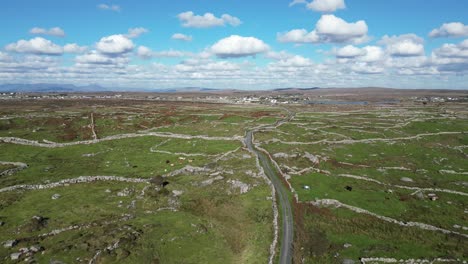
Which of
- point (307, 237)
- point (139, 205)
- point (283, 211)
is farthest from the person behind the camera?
point (139, 205)

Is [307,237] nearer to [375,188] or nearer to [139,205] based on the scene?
[375,188]

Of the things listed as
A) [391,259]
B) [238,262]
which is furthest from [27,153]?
[391,259]

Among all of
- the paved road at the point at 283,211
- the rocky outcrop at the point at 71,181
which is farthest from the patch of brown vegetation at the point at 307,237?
the rocky outcrop at the point at 71,181

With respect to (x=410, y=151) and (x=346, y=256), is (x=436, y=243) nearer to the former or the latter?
(x=346, y=256)

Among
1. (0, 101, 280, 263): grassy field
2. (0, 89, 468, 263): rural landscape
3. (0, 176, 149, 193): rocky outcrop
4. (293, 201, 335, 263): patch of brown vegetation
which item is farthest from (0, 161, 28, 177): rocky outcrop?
(293, 201, 335, 263): patch of brown vegetation

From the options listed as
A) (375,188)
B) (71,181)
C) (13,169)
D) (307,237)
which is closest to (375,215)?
(375,188)

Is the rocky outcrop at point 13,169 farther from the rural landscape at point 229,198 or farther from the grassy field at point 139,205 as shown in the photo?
the grassy field at point 139,205

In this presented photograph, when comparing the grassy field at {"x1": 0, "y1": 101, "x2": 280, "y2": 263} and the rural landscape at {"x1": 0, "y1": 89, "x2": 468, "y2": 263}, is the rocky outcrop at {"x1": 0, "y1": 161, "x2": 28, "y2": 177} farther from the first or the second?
the grassy field at {"x1": 0, "y1": 101, "x2": 280, "y2": 263}

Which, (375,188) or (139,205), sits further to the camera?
(375,188)

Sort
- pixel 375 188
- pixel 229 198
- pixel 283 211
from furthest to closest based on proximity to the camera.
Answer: pixel 375 188 < pixel 229 198 < pixel 283 211
